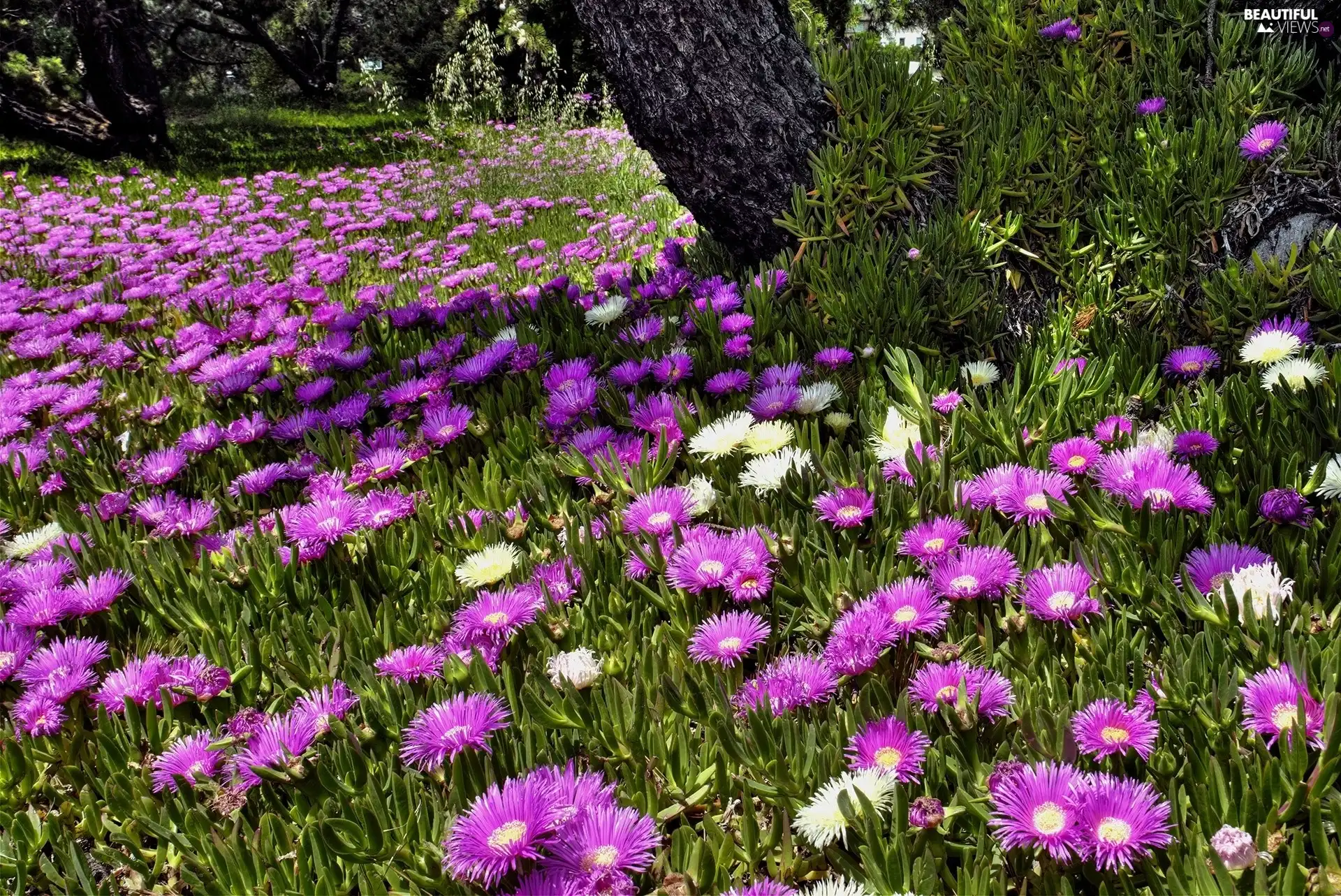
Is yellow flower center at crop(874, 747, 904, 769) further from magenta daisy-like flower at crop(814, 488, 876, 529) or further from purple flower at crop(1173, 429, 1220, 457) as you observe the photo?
purple flower at crop(1173, 429, 1220, 457)

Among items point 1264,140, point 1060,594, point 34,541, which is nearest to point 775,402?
point 1060,594

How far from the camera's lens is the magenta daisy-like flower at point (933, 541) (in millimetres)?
1293

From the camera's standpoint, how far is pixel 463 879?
943 mm

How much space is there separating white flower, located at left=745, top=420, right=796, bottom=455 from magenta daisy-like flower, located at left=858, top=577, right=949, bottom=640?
49 cm

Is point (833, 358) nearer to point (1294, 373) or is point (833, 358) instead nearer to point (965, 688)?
point (1294, 373)

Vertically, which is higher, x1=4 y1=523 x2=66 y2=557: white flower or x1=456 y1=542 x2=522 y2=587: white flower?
x1=456 y1=542 x2=522 y2=587: white flower

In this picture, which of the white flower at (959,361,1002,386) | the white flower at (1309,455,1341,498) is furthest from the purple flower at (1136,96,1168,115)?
the white flower at (1309,455,1341,498)

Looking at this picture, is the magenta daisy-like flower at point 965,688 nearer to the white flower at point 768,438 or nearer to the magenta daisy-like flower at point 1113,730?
the magenta daisy-like flower at point 1113,730

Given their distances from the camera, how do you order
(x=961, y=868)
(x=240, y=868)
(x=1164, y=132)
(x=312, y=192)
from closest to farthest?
(x=961, y=868), (x=240, y=868), (x=1164, y=132), (x=312, y=192)

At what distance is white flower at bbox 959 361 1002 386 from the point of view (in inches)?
75.4

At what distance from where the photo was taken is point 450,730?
1061mm

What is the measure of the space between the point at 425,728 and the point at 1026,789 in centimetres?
67

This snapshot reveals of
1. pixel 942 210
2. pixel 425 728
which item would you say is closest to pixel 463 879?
Result: pixel 425 728

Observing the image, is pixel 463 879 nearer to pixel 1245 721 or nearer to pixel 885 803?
pixel 885 803
